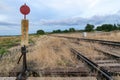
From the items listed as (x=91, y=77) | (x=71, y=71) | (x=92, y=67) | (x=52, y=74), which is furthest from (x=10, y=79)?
(x=92, y=67)

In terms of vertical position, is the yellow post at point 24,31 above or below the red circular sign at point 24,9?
below

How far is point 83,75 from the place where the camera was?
6.25m

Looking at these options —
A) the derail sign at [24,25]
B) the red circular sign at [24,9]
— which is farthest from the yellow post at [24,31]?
the red circular sign at [24,9]

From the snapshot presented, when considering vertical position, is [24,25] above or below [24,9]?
below

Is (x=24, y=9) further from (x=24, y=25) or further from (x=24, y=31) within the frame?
(x=24, y=31)

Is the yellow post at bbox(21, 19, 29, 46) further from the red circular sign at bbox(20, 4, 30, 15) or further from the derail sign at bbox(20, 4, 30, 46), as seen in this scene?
the red circular sign at bbox(20, 4, 30, 15)

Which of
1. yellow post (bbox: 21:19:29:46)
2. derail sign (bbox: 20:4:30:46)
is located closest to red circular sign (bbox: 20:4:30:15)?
derail sign (bbox: 20:4:30:46)

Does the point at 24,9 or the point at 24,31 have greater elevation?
the point at 24,9

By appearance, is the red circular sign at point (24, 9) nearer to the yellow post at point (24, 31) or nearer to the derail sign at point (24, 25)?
the derail sign at point (24, 25)

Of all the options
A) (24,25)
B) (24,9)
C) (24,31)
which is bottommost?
(24,31)

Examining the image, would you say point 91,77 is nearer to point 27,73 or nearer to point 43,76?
point 43,76

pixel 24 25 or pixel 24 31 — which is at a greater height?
pixel 24 25

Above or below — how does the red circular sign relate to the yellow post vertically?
above

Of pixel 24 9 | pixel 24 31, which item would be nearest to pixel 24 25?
pixel 24 31
